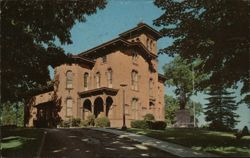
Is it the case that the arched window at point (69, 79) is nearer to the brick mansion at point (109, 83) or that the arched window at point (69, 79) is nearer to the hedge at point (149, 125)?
the brick mansion at point (109, 83)

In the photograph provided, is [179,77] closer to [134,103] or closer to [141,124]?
[134,103]

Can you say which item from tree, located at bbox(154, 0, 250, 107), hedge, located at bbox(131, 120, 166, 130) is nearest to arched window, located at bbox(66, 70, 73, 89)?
hedge, located at bbox(131, 120, 166, 130)

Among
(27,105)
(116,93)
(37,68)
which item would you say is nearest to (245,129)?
(116,93)

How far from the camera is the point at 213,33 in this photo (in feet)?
65.1

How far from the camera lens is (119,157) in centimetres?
1695

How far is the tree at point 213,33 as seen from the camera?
18.9 m

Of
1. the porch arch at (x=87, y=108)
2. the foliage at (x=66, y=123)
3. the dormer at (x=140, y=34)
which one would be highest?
the dormer at (x=140, y=34)

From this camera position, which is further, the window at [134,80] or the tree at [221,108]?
the tree at [221,108]

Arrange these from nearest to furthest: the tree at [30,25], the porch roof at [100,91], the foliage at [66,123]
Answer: the tree at [30,25], the porch roof at [100,91], the foliage at [66,123]

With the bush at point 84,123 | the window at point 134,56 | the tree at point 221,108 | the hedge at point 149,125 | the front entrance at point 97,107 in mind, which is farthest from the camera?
the tree at point 221,108

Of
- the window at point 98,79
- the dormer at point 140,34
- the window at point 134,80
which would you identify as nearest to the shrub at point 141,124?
the window at point 134,80

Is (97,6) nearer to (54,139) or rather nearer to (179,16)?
(179,16)

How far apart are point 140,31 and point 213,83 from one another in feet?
90.4

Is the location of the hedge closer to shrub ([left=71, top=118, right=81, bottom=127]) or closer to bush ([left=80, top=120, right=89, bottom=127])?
bush ([left=80, top=120, right=89, bottom=127])
